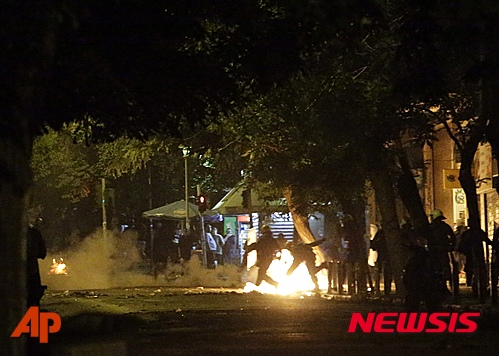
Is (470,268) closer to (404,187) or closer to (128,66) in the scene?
(404,187)

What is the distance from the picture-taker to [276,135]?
23016mm

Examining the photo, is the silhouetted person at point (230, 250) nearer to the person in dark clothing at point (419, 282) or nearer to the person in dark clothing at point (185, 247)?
the person in dark clothing at point (185, 247)

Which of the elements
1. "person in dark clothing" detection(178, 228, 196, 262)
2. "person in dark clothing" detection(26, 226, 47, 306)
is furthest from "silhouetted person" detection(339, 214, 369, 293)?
"person in dark clothing" detection(178, 228, 196, 262)

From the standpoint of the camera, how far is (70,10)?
7.82 m

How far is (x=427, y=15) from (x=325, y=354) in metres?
3.71

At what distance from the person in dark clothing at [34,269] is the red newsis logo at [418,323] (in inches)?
159

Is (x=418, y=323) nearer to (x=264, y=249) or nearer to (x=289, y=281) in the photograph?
(x=264, y=249)

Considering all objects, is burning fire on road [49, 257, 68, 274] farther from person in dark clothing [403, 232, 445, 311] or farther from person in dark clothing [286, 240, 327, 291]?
person in dark clothing [403, 232, 445, 311]

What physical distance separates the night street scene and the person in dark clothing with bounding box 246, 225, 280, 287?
0.06 metres

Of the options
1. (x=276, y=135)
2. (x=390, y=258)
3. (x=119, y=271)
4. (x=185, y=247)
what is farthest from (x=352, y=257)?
(x=119, y=271)

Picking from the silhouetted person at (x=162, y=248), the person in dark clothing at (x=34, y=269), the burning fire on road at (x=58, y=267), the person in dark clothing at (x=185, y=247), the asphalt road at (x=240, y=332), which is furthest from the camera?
the silhouetted person at (x=162, y=248)

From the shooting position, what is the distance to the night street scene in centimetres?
829

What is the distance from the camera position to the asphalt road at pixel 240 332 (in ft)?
37.1

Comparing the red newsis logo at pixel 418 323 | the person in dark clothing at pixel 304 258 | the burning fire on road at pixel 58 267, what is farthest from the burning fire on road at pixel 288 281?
the burning fire on road at pixel 58 267
